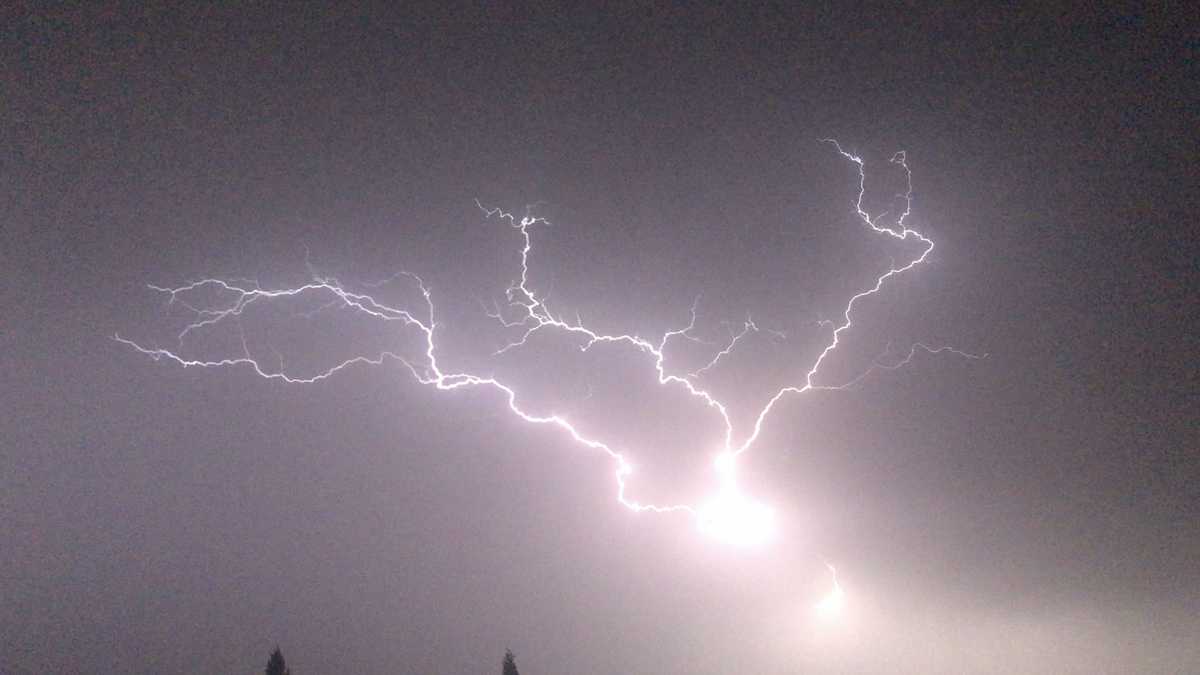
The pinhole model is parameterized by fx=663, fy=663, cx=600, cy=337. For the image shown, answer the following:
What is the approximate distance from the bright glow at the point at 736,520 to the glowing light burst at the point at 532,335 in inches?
0.5

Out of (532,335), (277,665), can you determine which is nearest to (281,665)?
(277,665)

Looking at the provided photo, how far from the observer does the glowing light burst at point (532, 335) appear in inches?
287

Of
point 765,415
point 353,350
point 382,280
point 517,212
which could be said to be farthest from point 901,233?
point 353,350

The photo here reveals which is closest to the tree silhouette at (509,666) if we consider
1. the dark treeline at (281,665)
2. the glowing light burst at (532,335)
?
the dark treeline at (281,665)

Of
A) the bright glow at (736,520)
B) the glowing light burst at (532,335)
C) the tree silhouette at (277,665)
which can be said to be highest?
the glowing light burst at (532,335)

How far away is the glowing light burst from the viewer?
7.28 m

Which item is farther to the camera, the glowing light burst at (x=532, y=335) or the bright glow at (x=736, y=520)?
the bright glow at (x=736, y=520)

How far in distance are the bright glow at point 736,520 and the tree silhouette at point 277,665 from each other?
2.95 metres

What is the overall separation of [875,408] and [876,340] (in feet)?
2.62

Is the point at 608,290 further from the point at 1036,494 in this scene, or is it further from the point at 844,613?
the point at 1036,494

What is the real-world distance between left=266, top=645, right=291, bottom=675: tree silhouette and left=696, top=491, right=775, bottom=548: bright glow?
2.95 meters

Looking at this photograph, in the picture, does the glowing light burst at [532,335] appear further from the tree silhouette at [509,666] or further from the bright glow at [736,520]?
the tree silhouette at [509,666]

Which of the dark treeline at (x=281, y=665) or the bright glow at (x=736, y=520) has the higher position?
the bright glow at (x=736, y=520)

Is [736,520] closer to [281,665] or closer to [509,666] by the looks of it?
[509,666]
